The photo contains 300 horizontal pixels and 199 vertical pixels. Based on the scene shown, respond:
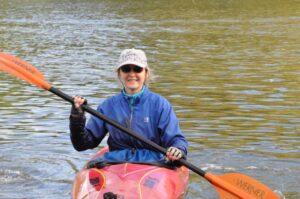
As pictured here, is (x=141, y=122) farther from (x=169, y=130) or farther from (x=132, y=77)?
(x=132, y=77)

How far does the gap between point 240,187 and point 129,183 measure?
1.21 metres

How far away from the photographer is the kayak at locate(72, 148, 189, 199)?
4.99 m

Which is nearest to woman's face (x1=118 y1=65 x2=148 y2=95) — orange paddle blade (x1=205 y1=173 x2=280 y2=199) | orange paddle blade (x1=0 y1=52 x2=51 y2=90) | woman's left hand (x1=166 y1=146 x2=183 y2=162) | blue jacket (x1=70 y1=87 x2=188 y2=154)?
blue jacket (x1=70 y1=87 x2=188 y2=154)

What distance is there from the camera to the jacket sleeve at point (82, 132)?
559cm

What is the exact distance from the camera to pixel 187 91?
11.9 m

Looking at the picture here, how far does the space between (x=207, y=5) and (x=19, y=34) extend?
1654 centimetres

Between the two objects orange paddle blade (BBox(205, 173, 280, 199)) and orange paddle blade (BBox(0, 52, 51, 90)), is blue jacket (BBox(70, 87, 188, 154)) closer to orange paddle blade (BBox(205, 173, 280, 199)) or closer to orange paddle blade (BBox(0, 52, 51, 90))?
orange paddle blade (BBox(205, 173, 280, 199))

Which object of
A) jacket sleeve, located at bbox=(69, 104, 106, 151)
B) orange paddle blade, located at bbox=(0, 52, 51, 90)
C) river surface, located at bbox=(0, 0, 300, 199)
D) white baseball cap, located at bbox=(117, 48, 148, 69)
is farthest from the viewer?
river surface, located at bbox=(0, 0, 300, 199)

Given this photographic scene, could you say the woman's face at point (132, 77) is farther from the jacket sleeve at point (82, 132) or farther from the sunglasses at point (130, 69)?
the jacket sleeve at point (82, 132)

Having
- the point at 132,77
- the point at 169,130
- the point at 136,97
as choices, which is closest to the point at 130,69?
the point at 132,77

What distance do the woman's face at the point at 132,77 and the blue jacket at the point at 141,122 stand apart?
0.38 feet

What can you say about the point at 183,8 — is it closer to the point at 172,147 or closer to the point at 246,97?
the point at 246,97

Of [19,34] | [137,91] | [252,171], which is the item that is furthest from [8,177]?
[19,34]

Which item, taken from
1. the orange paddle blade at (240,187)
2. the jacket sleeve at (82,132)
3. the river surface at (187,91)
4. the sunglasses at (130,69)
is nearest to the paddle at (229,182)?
the orange paddle blade at (240,187)
